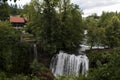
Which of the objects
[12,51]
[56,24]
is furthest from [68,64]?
[12,51]

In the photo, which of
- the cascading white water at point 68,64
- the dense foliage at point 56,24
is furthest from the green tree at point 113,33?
the cascading white water at point 68,64

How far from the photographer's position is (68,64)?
93.5ft

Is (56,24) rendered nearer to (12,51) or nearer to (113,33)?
(12,51)

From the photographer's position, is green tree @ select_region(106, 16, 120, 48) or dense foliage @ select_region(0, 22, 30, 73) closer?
dense foliage @ select_region(0, 22, 30, 73)

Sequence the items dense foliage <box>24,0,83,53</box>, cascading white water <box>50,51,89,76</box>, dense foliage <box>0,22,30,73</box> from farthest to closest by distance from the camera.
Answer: dense foliage <box>24,0,83,53</box> → cascading white water <box>50,51,89,76</box> → dense foliage <box>0,22,30,73</box>

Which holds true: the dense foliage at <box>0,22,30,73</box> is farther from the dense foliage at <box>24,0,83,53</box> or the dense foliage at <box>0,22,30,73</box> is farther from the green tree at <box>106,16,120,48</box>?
the green tree at <box>106,16,120,48</box>

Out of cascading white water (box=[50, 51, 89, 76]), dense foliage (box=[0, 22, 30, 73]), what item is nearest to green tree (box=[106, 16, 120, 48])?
cascading white water (box=[50, 51, 89, 76])

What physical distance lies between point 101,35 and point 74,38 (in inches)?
132

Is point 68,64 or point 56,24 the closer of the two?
point 68,64

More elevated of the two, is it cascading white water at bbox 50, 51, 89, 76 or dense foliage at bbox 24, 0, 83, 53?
dense foliage at bbox 24, 0, 83, 53

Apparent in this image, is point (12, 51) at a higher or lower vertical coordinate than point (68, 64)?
→ higher

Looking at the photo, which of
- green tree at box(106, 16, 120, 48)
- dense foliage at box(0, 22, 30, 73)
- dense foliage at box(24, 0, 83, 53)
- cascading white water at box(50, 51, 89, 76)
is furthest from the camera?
green tree at box(106, 16, 120, 48)

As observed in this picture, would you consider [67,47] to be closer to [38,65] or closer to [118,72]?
[38,65]

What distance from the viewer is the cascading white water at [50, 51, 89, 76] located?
27859mm
